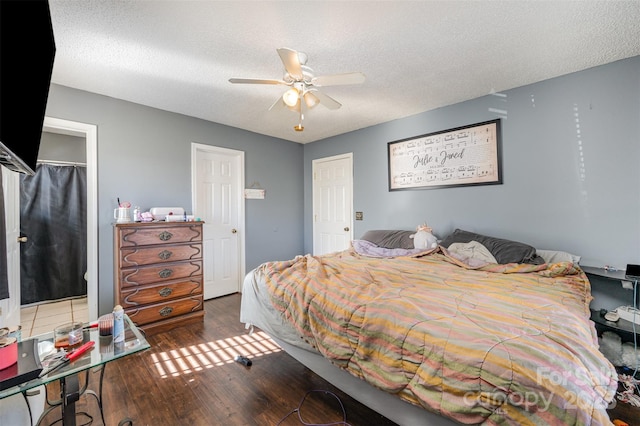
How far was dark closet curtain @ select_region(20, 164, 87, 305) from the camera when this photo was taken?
11.4 feet

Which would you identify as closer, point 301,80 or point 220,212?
point 301,80

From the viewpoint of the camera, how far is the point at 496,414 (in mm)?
938

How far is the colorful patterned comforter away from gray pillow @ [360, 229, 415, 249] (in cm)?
107

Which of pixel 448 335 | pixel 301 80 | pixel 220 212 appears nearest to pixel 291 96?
pixel 301 80

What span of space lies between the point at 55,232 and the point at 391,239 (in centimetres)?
442

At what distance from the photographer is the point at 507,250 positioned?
8.16 feet

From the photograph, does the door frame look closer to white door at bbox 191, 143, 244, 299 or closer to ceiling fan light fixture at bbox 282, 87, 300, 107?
white door at bbox 191, 143, 244, 299

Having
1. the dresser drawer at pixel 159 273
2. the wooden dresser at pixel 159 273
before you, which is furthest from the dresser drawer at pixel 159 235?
the dresser drawer at pixel 159 273

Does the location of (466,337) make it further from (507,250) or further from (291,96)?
(291,96)

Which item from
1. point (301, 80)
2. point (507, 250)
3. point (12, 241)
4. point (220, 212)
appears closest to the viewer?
point (301, 80)

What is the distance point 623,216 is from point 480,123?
57.9 inches

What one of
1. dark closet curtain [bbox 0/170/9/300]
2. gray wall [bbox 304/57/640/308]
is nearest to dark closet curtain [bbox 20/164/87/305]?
dark closet curtain [bbox 0/170/9/300]

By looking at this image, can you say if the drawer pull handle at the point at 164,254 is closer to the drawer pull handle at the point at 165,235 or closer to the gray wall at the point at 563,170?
the drawer pull handle at the point at 165,235

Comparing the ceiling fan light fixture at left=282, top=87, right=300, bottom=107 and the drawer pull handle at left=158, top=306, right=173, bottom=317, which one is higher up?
the ceiling fan light fixture at left=282, top=87, right=300, bottom=107
